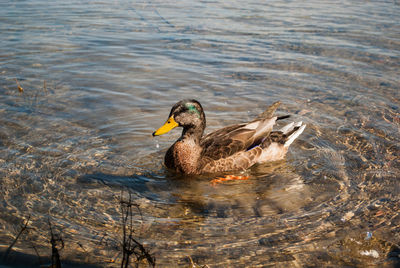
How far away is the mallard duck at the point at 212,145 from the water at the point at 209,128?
8.6 inches

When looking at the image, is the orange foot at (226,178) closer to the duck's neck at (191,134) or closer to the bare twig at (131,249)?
the duck's neck at (191,134)

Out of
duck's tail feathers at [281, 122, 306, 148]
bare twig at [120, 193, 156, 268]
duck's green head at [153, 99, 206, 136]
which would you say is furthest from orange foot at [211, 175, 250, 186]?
bare twig at [120, 193, 156, 268]

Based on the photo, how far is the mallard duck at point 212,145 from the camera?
18.3 ft

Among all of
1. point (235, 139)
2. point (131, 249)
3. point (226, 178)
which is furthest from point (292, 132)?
point (131, 249)

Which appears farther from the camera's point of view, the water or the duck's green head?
the duck's green head

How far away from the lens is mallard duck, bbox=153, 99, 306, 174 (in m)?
5.57

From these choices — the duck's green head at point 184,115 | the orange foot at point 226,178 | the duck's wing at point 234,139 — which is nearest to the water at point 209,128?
the orange foot at point 226,178

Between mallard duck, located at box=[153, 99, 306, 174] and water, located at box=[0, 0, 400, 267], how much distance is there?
218mm

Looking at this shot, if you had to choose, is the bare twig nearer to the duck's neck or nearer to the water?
the water

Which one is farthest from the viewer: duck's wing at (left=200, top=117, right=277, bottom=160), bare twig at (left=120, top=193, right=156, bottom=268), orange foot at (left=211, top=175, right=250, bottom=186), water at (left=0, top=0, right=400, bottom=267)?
duck's wing at (left=200, top=117, right=277, bottom=160)

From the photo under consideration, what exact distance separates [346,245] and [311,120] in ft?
11.4

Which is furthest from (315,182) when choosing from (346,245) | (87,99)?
(87,99)

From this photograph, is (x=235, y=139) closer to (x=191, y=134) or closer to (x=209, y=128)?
(x=191, y=134)

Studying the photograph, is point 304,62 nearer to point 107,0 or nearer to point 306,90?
point 306,90
